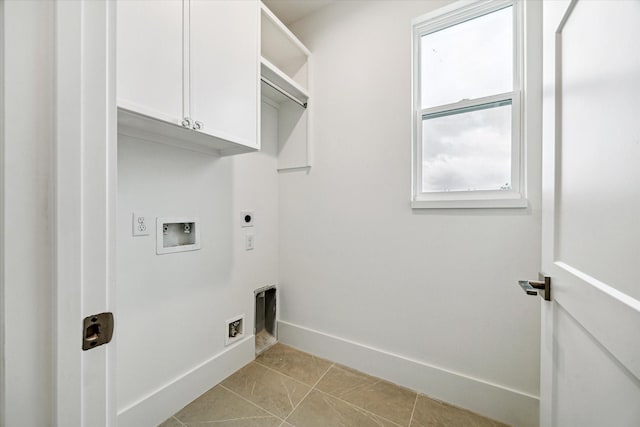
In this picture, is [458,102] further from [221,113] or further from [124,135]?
[124,135]

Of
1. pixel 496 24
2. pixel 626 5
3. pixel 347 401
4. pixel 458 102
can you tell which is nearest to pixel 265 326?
pixel 347 401

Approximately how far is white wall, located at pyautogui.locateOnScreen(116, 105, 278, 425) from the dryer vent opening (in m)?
0.11

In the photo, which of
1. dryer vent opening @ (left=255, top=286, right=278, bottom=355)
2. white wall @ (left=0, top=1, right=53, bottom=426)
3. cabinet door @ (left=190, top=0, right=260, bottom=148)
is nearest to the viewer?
white wall @ (left=0, top=1, right=53, bottom=426)

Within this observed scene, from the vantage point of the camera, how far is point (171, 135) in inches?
50.3

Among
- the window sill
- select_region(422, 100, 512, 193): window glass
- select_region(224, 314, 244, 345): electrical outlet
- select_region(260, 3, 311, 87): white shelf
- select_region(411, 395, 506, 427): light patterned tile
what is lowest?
select_region(411, 395, 506, 427): light patterned tile

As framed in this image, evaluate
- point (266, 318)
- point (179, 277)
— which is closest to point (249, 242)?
point (179, 277)

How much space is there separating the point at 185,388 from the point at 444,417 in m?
1.50

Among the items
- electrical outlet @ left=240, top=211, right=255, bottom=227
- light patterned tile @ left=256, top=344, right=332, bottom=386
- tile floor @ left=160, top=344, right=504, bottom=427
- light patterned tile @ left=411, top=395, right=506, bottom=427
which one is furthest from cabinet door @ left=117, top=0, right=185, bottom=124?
light patterned tile @ left=411, top=395, right=506, bottom=427

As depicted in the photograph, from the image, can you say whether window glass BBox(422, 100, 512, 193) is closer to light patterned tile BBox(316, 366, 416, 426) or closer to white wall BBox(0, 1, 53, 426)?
light patterned tile BBox(316, 366, 416, 426)

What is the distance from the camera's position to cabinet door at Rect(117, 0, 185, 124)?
0.90 metres

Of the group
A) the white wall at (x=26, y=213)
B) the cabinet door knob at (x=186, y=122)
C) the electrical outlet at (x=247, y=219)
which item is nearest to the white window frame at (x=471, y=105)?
the electrical outlet at (x=247, y=219)

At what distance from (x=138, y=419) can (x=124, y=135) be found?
143cm

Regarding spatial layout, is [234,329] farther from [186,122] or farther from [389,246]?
[186,122]

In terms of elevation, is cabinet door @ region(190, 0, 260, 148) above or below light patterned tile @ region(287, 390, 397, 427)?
above
